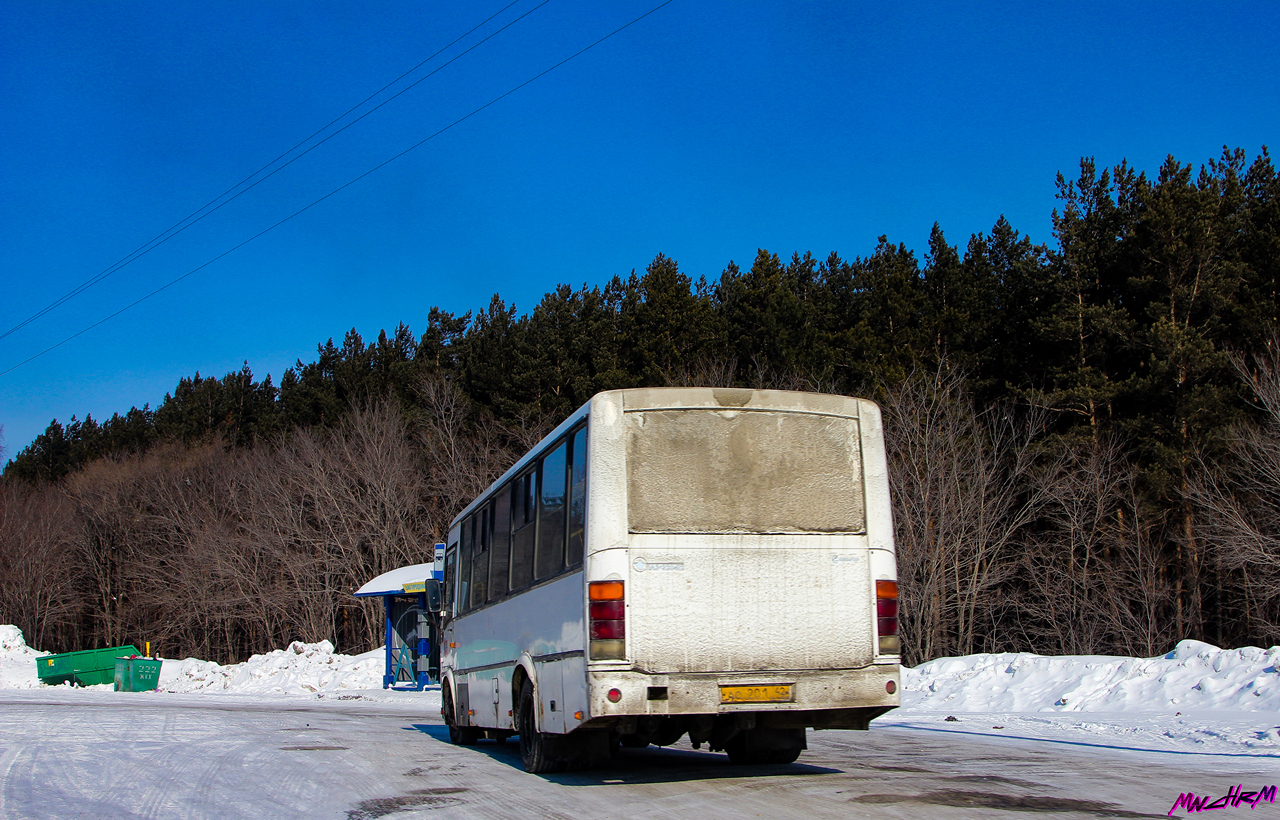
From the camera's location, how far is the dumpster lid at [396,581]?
28.0 metres

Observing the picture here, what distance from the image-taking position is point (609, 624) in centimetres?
771

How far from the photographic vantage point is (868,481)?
855 cm

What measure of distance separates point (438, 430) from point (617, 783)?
4642cm

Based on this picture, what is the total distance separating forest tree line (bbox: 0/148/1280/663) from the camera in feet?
117

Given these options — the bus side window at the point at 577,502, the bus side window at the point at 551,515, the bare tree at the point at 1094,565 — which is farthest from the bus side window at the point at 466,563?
the bare tree at the point at 1094,565

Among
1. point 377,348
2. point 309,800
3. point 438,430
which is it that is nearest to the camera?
point 309,800

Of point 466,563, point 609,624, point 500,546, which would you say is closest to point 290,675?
point 466,563

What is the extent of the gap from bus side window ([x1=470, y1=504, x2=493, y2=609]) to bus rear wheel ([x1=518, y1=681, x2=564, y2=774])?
2.13 meters

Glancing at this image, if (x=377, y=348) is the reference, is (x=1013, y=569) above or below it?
below

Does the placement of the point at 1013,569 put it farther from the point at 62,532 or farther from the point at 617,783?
the point at 62,532

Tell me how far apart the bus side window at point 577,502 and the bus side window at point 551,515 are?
216mm

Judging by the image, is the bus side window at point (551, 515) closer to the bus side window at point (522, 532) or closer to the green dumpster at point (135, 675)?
the bus side window at point (522, 532)

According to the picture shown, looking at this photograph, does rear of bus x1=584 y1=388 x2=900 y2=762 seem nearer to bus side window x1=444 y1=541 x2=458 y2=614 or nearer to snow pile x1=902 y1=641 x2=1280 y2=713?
bus side window x1=444 y1=541 x2=458 y2=614

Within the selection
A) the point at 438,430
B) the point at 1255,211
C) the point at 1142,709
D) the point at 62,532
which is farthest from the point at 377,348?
the point at 1142,709
